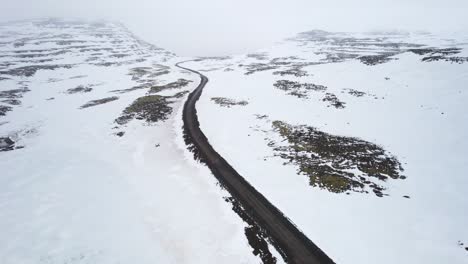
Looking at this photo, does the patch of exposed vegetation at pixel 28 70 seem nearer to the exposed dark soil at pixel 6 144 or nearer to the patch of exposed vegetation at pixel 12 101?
the patch of exposed vegetation at pixel 12 101

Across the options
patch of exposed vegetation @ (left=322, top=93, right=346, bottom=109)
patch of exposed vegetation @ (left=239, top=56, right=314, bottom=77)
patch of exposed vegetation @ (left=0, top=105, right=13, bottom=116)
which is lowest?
patch of exposed vegetation @ (left=0, top=105, right=13, bottom=116)

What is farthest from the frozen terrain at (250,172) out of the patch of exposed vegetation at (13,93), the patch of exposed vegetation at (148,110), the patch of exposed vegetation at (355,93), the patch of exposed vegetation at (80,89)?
the patch of exposed vegetation at (80,89)

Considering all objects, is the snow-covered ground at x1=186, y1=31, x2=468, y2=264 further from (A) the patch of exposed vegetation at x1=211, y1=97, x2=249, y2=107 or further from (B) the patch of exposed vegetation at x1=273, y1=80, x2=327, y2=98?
(B) the patch of exposed vegetation at x1=273, y1=80, x2=327, y2=98

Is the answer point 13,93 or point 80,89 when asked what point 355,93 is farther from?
point 13,93

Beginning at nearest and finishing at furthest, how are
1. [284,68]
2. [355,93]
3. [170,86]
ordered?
[355,93], [170,86], [284,68]

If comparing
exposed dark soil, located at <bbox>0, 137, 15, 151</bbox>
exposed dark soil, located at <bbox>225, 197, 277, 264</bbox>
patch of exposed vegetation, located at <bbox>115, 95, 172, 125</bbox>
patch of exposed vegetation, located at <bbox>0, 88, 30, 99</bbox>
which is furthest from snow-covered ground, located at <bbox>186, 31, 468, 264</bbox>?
patch of exposed vegetation, located at <bbox>0, 88, 30, 99</bbox>

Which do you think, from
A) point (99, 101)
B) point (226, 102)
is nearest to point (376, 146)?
point (226, 102)

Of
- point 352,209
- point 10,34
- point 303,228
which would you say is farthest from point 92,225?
point 10,34

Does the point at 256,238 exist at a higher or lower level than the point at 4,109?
lower
